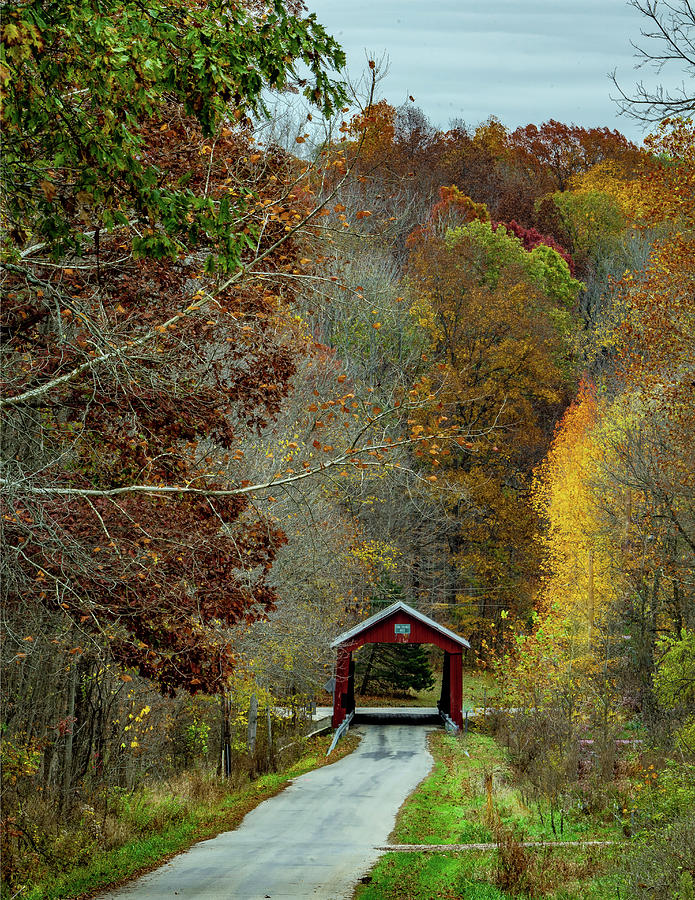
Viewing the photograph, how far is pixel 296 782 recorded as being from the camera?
19.5 meters

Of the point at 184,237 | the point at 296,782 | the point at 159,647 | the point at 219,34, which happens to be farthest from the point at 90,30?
the point at 296,782

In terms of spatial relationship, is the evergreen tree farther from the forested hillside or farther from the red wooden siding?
the red wooden siding

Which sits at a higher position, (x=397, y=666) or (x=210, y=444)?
(x=210, y=444)

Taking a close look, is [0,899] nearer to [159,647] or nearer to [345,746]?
[159,647]

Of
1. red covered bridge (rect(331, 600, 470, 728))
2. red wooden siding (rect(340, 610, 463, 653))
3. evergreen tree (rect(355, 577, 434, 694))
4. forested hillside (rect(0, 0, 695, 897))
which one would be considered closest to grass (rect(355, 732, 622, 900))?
forested hillside (rect(0, 0, 695, 897))

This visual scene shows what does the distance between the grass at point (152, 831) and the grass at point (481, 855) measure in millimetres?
2705

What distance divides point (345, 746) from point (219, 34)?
883 inches

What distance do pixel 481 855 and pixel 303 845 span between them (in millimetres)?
3059

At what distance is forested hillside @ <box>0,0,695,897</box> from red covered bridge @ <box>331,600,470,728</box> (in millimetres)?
1580

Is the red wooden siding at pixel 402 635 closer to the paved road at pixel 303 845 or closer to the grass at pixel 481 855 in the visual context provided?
the paved road at pixel 303 845

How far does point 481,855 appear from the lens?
1051cm

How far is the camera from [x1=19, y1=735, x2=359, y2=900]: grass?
942cm

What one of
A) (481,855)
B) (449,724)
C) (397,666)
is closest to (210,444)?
(481,855)

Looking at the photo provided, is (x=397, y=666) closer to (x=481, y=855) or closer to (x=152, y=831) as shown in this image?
(x=152, y=831)
